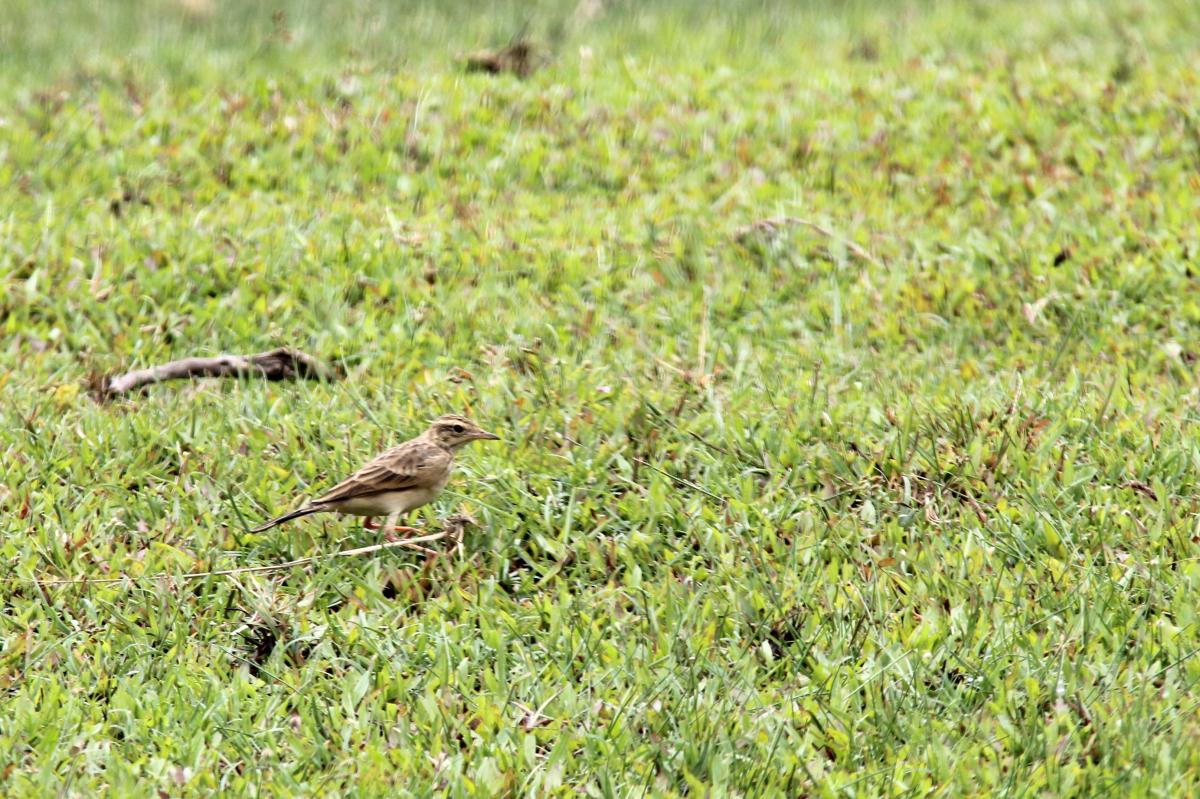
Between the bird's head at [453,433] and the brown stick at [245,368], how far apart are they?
4.70 feet

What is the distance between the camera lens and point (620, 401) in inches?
261

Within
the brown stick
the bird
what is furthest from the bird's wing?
the brown stick

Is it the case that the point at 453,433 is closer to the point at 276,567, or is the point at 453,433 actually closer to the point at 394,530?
the point at 394,530

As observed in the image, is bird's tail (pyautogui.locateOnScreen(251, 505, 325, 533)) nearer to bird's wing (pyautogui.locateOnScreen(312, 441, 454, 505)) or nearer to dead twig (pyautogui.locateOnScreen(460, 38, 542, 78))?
bird's wing (pyautogui.locateOnScreen(312, 441, 454, 505))

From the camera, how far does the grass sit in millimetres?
4633

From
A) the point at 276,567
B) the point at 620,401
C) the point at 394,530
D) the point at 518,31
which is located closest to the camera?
the point at 276,567

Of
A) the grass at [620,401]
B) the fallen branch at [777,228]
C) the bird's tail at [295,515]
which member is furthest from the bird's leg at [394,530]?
the fallen branch at [777,228]

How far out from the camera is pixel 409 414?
6625 mm

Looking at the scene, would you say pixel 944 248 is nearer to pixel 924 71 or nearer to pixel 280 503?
pixel 924 71

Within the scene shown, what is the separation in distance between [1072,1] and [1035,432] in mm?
6992

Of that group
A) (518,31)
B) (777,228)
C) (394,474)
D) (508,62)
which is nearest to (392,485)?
(394,474)

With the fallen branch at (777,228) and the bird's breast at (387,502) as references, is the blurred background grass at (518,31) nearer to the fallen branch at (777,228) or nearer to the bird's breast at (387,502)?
the fallen branch at (777,228)

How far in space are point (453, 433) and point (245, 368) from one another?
169cm

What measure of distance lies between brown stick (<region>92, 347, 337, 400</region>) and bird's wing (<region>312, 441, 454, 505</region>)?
1.58m
